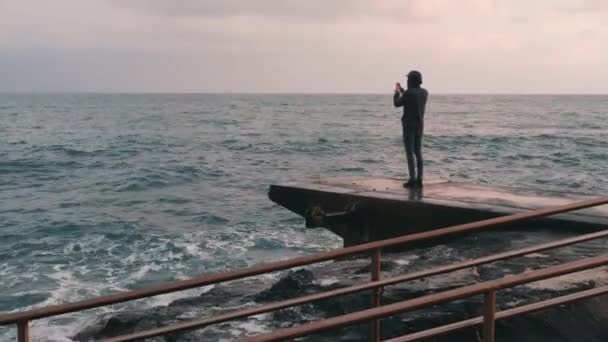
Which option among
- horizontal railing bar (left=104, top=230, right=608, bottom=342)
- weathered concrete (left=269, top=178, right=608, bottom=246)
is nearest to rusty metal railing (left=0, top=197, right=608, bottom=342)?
horizontal railing bar (left=104, top=230, right=608, bottom=342)

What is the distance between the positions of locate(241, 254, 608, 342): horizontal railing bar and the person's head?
5639mm

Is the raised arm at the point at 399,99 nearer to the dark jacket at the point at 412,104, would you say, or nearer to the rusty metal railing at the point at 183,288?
the dark jacket at the point at 412,104

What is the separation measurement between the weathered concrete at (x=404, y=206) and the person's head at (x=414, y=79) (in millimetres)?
1422

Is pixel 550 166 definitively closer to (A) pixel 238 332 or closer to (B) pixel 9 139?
(A) pixel 238 332

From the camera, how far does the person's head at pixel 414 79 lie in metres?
8.15

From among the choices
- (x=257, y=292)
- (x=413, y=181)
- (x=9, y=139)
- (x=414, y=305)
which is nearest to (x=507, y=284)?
(x=414, y=305)

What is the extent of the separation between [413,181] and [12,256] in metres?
8.63

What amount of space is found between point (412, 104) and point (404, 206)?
1.29 m

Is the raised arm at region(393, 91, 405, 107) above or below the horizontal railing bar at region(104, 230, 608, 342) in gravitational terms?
above

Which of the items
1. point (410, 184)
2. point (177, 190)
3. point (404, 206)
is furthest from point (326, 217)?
point (177, 190)

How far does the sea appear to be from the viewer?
11.8 metres

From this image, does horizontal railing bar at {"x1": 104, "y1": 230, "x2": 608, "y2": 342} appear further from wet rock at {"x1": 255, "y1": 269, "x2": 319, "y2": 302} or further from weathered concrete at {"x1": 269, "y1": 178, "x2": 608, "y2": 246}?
weathered concrete at {"x1": 269, "y1": 178, "x2": 608, "y2": 246}

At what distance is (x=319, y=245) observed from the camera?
517 inches

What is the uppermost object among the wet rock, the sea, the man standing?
the man standing
